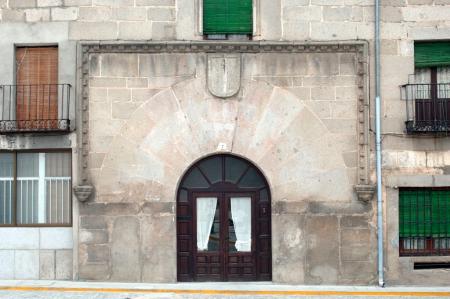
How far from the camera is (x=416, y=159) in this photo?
12.8 meters

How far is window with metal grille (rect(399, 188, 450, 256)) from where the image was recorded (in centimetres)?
1287

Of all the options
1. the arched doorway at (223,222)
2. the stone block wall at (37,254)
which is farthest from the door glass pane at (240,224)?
the stone block wall at (37,254)

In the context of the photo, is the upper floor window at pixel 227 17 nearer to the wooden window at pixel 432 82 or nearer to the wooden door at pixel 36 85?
the wooden door at pixel 36 85

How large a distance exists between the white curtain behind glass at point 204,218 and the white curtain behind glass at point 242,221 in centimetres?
49

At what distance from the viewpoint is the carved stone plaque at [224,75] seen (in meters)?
12.8

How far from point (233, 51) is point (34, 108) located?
4.89 meters

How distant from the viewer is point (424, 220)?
Result: 12883 millimetres

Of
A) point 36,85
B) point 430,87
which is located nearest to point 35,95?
point 36,85

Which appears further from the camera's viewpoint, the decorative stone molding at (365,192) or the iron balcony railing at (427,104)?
the iron balcony railing at (427,104)

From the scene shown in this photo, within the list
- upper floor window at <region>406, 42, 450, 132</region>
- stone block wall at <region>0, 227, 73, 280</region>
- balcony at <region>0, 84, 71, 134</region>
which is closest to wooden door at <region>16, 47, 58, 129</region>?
balcony at <region>0, 84, 71, 134</region>

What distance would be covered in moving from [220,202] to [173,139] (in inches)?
72.2

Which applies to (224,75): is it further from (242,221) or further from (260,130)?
(242,221)

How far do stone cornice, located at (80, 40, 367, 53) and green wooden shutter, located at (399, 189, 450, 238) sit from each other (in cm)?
365

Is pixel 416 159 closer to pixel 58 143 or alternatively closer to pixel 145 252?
pixel 145 252
